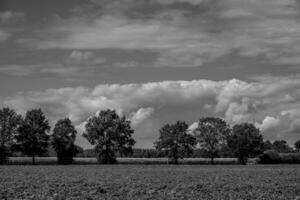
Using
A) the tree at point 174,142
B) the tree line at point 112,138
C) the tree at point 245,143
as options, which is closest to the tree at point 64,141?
the tree line at point 112,138

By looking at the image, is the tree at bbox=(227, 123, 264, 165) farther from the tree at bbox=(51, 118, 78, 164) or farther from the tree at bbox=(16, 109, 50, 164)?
the tree at bbox=(16, 109, 50, 164)

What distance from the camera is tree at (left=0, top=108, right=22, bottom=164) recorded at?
105113 mm

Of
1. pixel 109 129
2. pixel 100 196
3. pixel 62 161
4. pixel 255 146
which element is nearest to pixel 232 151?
pixel 255 146

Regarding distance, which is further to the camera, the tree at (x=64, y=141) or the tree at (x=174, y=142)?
the tree at (x=174, y=142)

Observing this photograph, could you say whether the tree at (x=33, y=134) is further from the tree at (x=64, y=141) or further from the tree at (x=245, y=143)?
the tree at (x=245, y=143)

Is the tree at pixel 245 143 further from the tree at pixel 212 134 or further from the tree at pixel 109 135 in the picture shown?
the tree at pixel 109 135

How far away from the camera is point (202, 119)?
138 m

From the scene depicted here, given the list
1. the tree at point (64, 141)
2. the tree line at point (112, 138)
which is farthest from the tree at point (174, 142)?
the tree at point (64, 141)

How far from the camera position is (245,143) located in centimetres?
12750

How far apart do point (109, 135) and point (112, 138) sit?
95 centimetres

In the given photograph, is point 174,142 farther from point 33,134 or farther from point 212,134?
point 33,134

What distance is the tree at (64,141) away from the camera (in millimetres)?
107938

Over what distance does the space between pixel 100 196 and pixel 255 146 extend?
350 feet

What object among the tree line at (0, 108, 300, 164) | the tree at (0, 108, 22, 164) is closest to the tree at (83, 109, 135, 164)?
the tree line at (0, 108, 300, 164)
